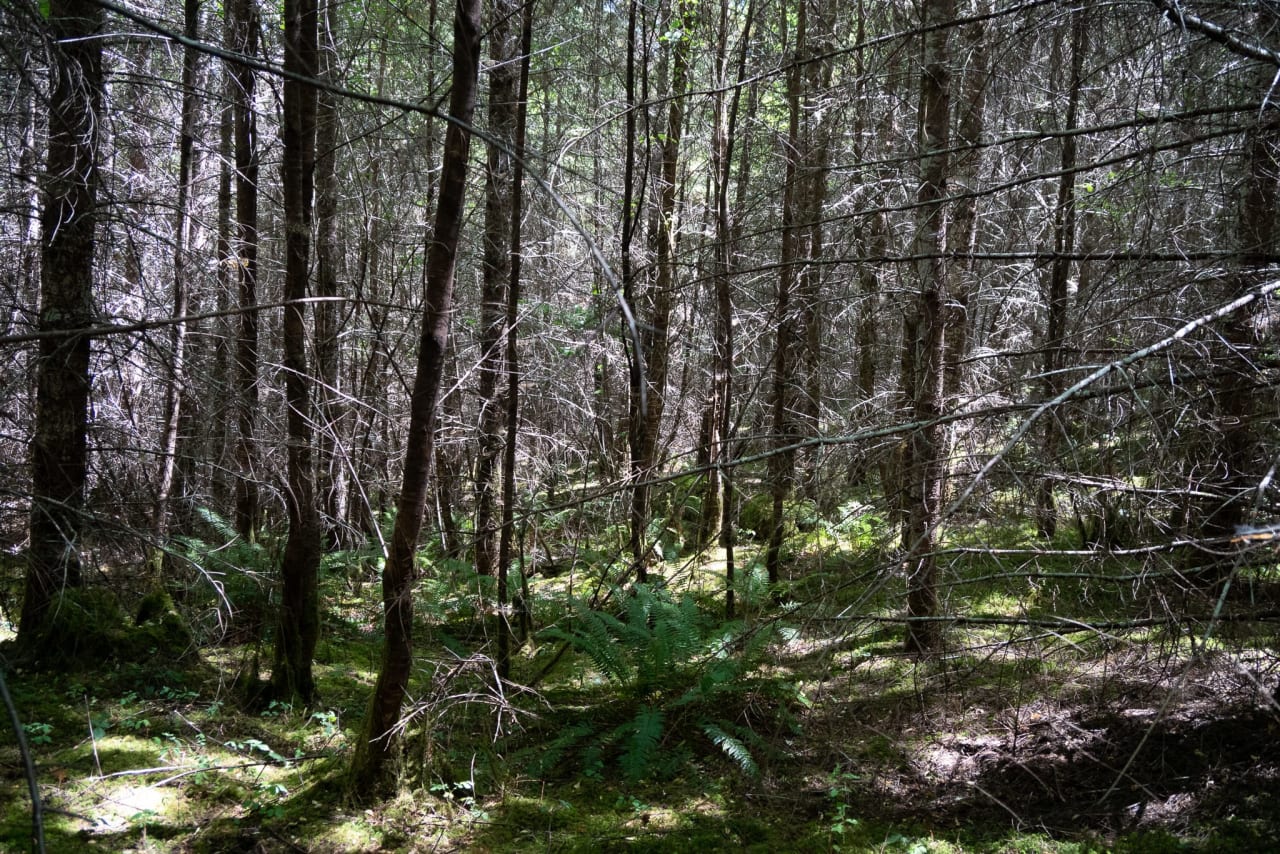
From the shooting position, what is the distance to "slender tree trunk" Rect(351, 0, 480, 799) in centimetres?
373

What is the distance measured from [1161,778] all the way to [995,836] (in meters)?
1.00

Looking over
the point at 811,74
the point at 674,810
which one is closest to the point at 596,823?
the point at 674,810

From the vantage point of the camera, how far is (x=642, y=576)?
28.6 feet

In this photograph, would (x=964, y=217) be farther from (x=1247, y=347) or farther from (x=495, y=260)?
(x=495, y=260)

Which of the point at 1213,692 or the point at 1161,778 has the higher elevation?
the point at 1213,692

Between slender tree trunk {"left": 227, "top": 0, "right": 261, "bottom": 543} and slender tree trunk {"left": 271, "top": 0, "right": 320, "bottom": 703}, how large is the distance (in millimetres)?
313

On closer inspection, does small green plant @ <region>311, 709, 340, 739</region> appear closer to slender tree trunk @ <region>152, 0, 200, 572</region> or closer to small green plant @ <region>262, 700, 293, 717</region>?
small green plant @ <region>262, 700, 293, 717</region>

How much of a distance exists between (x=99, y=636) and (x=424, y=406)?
12.7ft

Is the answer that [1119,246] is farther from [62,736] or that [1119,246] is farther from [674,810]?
[62,736]

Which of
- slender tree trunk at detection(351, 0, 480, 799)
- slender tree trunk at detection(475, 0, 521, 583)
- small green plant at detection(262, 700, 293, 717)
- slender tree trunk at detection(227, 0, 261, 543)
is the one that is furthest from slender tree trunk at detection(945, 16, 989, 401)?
small green plant at detection(262, 700, 293, 717)

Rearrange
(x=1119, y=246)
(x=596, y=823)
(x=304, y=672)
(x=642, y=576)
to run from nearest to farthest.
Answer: (x=1119, y=246) → (x=596, y=823) → (x=304, y=672) → (x=642, y=576)

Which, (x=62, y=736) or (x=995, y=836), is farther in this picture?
(x=62, y=736)

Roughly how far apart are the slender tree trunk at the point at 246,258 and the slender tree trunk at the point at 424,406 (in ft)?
4.97

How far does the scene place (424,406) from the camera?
387 cm
